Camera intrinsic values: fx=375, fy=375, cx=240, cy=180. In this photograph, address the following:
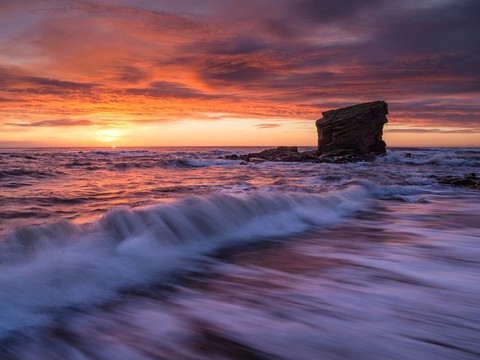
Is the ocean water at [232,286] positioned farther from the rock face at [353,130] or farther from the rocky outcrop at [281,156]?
the rock face at [353,130]

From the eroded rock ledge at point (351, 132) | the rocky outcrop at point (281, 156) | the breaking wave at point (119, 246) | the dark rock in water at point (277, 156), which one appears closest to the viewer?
the breaking wave at point (119, 246)

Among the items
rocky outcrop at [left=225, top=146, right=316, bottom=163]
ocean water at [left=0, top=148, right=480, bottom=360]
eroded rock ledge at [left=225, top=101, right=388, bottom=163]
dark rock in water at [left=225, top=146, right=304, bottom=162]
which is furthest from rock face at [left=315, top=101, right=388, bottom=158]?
ocean water at [left=0, top=148, right=480, bottom=360]

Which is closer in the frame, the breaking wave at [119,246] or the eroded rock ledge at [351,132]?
the breaking wave at [119,246]

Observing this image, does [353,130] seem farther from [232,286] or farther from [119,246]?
[232,286]

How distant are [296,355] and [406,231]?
4147mm

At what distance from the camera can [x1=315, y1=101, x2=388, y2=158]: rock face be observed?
112 ft

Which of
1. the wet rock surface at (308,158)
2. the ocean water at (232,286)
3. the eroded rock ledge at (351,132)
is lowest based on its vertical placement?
the ocean water at (232,286)

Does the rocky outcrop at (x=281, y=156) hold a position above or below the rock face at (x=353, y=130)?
below

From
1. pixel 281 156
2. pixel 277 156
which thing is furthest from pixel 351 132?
pixel 277 156

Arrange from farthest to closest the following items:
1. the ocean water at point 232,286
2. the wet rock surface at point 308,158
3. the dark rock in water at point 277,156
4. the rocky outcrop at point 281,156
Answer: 1. the dark rock in water at point 277,156
2. the rocky outcrop at point 281,156
3. the wet rock surface at point 308,158
4. the ocean water at point 232,286

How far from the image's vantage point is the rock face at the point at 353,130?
34188mm

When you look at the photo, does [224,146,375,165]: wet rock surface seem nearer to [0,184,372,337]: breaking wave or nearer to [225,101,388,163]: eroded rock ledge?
[225,101,388,163]: eroded rock ledge

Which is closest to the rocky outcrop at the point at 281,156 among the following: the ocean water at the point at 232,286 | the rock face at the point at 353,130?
the rock face at the point at 353,130

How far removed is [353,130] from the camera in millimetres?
34219
